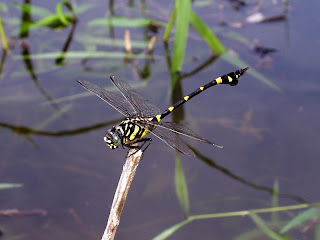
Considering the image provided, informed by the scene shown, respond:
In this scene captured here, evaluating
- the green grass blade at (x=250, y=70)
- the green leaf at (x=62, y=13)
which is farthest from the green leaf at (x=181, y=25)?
the green leaf at (x=62, y=13)

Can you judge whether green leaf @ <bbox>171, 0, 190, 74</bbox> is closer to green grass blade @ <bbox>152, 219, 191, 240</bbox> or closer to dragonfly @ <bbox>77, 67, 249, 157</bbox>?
dragonfly @ <bbox>77, 67, 249, 157</bbox>

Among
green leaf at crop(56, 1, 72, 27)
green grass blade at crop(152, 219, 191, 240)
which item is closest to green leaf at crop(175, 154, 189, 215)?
green grass blade at crop(152, 219, 191, 240)

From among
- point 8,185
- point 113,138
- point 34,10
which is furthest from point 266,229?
point 34,10

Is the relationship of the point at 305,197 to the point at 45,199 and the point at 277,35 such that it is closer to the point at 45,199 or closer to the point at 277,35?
the point at 45,199

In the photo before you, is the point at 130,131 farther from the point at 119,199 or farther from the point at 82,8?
the point at 82,8

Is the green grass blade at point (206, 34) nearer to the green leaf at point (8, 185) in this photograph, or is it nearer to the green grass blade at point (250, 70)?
the green grass blade at point (250, 70)

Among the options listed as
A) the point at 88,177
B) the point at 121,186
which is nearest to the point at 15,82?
the point at 88,177
